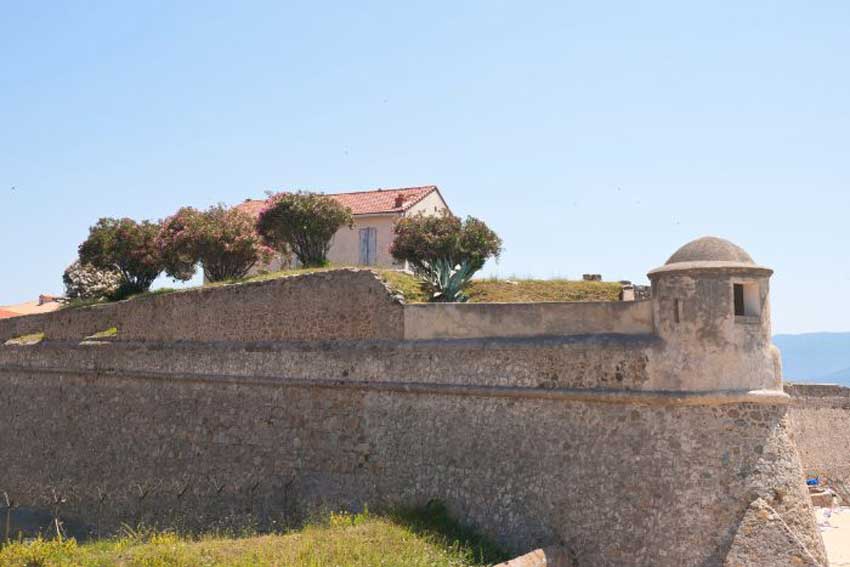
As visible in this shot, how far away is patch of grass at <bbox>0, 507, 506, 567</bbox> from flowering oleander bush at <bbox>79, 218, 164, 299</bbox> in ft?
37.5

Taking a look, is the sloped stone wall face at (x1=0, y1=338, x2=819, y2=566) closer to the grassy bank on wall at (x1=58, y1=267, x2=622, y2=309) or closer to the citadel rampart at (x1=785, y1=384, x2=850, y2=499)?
the grassy bank on wall at (x1=58, y1=267, x2=622, y2=309)

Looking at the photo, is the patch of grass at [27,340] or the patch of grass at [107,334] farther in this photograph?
the patch of grass at [27,340]

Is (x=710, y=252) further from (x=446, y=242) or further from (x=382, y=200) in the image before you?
(x=382, y=200)

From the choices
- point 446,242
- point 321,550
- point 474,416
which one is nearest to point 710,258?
point 474,416

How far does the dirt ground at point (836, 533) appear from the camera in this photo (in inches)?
702

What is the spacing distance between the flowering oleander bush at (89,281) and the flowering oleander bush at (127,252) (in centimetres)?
21

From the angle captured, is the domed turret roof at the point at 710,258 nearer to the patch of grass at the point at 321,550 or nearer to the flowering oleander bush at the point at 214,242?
the patch of grass at the point at 321,550

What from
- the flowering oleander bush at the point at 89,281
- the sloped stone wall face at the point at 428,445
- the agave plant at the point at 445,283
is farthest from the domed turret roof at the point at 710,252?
the flowering oleander bush at the point at 89,281

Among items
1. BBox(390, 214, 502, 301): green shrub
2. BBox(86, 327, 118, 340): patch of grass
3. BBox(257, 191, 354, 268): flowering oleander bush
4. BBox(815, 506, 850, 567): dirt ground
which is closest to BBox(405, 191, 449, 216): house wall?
BBox(257, 191, 354, 268): flowering oleander bush

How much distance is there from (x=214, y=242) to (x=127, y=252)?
346cm

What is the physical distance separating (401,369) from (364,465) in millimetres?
1671

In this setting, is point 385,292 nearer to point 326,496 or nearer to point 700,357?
point 326,496

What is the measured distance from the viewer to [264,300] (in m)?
15.9

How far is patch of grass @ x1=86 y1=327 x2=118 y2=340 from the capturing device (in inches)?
769
